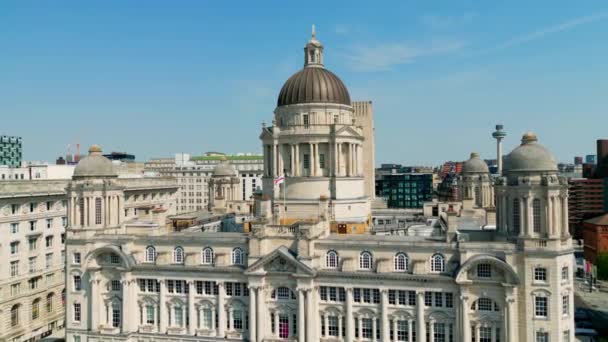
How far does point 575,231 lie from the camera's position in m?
162

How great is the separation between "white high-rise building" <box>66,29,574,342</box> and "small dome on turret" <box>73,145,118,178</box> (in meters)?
0.27

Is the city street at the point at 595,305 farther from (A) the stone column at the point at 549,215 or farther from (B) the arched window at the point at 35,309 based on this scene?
(B) the arched window at the point at 35,309

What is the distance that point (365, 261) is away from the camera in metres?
57.7

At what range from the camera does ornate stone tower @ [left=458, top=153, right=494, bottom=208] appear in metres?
103

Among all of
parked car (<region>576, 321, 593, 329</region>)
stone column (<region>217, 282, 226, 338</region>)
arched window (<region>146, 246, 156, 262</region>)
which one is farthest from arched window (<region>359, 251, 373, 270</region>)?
parked car (<region>576, 321, 593, 329</region>)

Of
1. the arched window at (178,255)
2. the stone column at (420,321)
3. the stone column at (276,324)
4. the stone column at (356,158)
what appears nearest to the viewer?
the stone column at (420,321)

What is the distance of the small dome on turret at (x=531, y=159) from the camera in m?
54.3

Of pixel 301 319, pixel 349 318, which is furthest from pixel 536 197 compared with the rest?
pixel 301 319

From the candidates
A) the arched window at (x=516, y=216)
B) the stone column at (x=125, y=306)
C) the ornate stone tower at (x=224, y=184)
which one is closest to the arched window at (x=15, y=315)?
the stone column at (x=125, y=306)

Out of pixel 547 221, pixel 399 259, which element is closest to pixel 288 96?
pixel 399 259

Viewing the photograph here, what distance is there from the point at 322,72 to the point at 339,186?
1650cm

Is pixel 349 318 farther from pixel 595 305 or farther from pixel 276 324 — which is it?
pixel 595 305

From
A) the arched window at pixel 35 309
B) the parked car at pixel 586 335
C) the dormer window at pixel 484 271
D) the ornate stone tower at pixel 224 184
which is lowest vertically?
the parked car at pixel 586 335

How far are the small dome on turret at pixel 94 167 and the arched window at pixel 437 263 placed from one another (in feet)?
127
